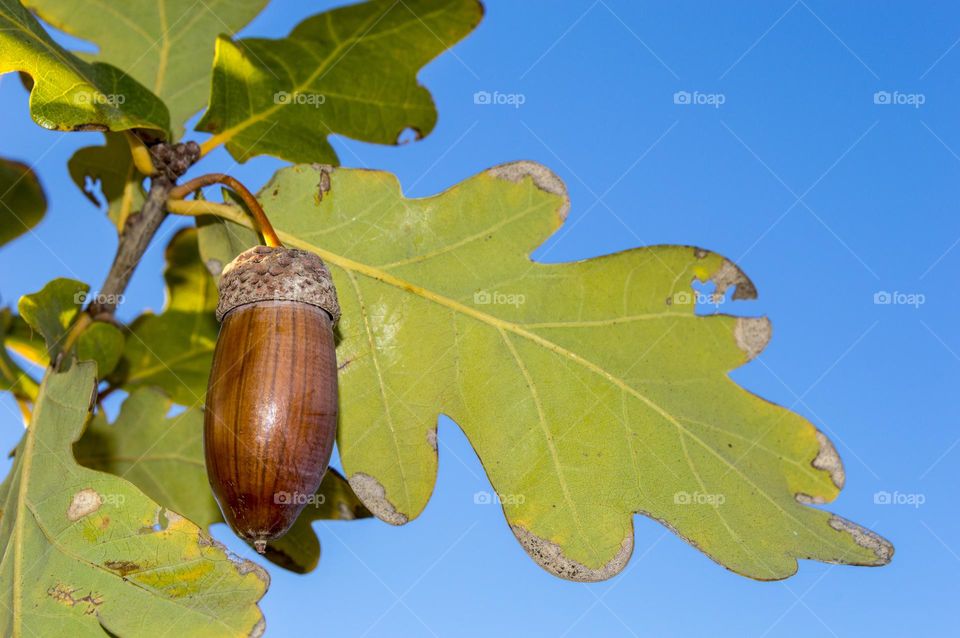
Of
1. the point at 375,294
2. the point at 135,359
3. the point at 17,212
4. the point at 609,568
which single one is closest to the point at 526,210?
the point at 375,294

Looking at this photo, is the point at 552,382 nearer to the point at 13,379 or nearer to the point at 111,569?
the point at 111,569

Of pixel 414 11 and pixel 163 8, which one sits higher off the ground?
pixel 414 11

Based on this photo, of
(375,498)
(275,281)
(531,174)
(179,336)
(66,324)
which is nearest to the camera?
(275,281)

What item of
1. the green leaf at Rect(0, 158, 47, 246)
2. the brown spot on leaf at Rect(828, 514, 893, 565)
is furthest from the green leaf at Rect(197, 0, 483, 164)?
the brown spot on leaf at Rect(828, 514, 893, 565)

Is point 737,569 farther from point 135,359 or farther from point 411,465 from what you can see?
point 135,359

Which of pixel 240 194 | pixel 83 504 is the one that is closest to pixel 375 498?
pixel 83 504

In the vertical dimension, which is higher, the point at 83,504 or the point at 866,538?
the point at 866,538

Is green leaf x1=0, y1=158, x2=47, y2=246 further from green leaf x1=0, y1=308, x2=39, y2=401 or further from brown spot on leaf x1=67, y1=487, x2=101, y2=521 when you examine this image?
brown spot on leaf x1=67, y1=487, x2=101, y2=521
